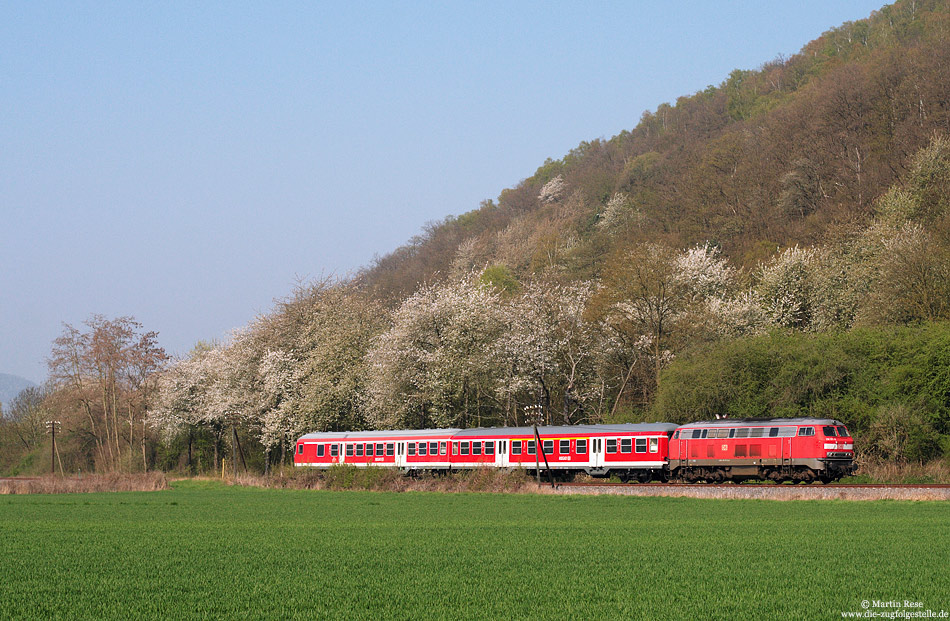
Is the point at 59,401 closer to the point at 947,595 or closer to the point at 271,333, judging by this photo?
the point at 271,333

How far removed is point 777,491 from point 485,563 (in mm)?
21126

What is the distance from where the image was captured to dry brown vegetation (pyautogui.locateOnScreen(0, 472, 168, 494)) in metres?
50.7

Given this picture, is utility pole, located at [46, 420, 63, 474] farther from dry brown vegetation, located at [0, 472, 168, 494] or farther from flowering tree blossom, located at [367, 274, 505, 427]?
flowering tree blossom, located at [367, 274, 505, 427]

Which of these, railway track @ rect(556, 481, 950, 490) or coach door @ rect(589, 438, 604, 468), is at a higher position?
coach door @ rect(589, 438, 604, 468)

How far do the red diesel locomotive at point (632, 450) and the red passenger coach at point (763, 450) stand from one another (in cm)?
4

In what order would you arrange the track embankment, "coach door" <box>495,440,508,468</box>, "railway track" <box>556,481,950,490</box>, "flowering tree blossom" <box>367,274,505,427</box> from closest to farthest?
the track embankment < "railway track" <box>556,481,950,490</box> < "coach door" <box>495,440,508,468</box> < "flowering tree blossom" <box>367,274,505,427</box>

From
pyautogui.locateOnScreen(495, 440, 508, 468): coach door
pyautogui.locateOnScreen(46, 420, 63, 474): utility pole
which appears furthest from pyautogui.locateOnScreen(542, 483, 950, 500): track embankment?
pyautogui.locateOnScreen(46, 420, 63, 474): utility pole

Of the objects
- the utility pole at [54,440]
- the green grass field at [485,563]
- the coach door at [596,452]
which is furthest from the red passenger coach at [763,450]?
the utility pole at [54,440]

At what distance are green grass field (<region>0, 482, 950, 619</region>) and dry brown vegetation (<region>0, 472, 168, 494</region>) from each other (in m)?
21.3

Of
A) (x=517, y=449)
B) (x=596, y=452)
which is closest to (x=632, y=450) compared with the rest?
(x=596, y=452)

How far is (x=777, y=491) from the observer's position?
35250 mm

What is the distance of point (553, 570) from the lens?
16.4 m

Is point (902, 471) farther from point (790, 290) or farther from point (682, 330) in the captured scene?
point (790, 290)

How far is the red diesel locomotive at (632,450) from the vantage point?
38000 mm
